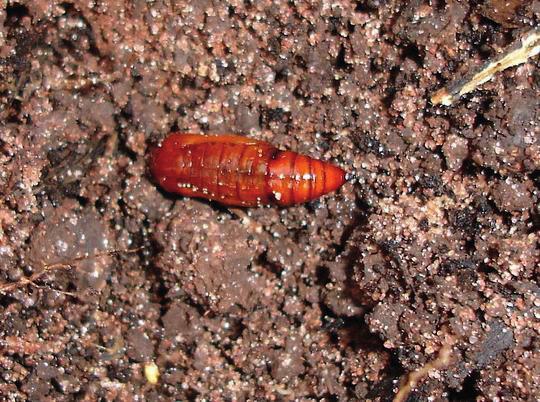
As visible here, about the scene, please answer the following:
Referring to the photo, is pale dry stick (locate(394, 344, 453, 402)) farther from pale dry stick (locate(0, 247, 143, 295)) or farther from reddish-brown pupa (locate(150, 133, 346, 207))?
pale dry stick (locate(0, 247, 143, 295))

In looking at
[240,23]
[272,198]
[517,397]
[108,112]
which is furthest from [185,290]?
[517,397]

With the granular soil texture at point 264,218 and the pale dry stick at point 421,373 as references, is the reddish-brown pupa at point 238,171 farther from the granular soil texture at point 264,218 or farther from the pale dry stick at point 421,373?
the pale dry stick at point 421,373

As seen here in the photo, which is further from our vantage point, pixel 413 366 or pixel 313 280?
pixel 313 280

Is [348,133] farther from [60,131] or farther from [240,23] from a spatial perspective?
[60,131]

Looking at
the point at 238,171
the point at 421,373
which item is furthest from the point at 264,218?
the point at 421,373

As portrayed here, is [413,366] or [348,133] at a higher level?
[348,133]

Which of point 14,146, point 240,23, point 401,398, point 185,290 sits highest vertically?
point 240,23
